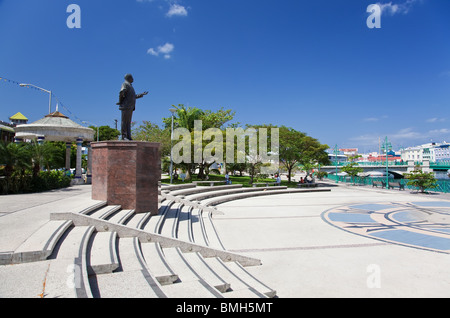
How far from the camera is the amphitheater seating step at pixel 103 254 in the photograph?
165 inches

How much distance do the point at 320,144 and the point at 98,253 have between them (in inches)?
1159

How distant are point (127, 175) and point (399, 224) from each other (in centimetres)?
1040

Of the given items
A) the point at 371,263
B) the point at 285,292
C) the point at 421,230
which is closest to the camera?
the point at 285,292

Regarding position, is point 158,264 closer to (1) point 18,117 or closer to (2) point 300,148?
(2) point 300,148

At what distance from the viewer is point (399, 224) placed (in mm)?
10195

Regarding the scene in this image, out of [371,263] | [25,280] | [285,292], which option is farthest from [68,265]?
[371,263]

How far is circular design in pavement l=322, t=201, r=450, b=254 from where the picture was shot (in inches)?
313

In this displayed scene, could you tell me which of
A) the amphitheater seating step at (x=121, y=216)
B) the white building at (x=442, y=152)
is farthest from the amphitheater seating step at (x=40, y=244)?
the white building at (x=442, y=152)

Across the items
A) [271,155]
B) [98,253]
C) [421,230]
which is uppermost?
[271,155]

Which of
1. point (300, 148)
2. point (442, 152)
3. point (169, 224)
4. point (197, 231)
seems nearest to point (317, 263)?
point (197, 231)

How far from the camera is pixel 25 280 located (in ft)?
11.4

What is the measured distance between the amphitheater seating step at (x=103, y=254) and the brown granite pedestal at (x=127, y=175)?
8.95 ft
